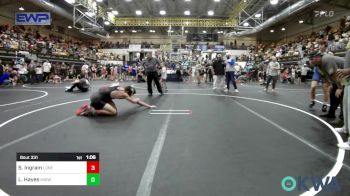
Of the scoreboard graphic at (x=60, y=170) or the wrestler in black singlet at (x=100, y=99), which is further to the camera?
the wrestler in black singlet at (x=100, y=99)

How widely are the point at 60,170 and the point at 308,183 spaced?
2.18 meters

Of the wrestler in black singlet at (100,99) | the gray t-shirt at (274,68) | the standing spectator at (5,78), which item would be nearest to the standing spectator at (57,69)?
the standing spectator at (5,78)

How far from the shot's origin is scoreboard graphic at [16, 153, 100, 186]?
2.45 metres

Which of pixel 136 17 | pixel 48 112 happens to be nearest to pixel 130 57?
pixel 136 17

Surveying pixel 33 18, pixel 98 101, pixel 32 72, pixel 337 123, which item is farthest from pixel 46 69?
pixel 337 123

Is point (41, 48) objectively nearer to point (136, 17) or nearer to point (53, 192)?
point (136, 17)

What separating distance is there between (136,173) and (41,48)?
2375 centimetres

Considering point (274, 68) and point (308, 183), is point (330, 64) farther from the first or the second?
point (274, 68)

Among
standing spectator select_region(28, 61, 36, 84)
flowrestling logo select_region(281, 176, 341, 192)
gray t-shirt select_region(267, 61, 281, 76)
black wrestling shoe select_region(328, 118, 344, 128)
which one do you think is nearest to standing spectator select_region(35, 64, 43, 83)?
standing spectator select_region(28, 61, 36, 84)

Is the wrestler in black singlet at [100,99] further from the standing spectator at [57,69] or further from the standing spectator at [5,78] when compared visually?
the standing spectator at [57,69]

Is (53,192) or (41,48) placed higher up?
(41,48)

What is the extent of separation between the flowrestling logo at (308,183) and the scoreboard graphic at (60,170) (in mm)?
1688

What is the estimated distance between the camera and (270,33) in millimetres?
42406

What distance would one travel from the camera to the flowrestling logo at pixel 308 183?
2506mm
